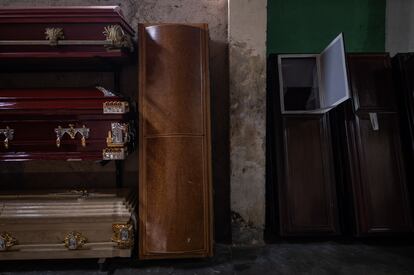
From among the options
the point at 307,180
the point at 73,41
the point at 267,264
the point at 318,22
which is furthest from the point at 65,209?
the point at 318,22

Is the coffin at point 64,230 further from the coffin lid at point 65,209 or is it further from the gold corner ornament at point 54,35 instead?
the gold corner ornament at point 54,35

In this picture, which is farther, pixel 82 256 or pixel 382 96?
pixel 382 96

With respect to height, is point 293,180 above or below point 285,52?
below

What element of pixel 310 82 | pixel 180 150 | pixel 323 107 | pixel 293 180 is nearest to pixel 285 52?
pixel 310 82

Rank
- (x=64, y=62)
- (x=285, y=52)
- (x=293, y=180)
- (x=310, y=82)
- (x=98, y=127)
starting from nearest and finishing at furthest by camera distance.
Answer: (x=98, y=127)
(x=64, y=62)
(x=293, y=180)
(x=310, y=82)
(x=285, y=52)

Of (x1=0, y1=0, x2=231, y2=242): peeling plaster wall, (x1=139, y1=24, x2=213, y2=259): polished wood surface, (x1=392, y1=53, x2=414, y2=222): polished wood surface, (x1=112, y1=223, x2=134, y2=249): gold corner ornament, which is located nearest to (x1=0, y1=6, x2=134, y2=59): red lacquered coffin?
(x1=139, y1=24, x2=213, y2=259): polished wood surface

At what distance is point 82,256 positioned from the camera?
227 cm

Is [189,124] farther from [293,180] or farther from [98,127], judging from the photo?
[293,180]

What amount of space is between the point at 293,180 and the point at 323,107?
75 centimetres

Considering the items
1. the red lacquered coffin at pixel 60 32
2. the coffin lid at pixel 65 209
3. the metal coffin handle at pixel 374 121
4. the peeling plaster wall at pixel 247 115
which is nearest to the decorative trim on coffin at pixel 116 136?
the coffin lid at pixel 65 209

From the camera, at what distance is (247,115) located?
8.66ft

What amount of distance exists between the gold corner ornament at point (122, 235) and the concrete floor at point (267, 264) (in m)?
0.23

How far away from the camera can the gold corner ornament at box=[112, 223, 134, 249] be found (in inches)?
88.8

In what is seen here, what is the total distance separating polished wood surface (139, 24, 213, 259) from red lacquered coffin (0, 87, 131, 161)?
0.81ft
